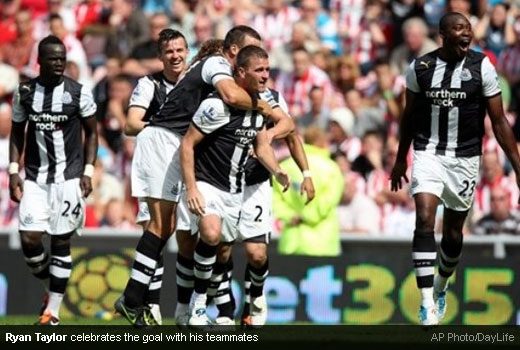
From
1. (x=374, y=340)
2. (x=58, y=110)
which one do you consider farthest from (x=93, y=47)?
(x=374, y=340)

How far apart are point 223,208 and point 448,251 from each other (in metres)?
2.30

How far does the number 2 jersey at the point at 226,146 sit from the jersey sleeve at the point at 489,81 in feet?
6.51

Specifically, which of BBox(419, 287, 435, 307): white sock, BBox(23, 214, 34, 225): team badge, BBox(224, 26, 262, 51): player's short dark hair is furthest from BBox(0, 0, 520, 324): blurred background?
BBox(23, 214, 34, 225): team badge

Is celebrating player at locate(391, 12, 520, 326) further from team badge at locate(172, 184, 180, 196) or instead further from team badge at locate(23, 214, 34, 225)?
team badge at locate(23, 214, 34, 225)

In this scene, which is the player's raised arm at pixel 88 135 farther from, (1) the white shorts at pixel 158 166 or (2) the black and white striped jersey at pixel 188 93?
(1) the white shorts at pixel 158 166

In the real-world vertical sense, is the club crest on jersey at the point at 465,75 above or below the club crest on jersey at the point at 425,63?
below

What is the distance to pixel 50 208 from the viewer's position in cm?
1416

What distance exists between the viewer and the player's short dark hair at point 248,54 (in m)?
12.1

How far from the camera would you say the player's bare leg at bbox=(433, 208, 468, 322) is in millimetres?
13391

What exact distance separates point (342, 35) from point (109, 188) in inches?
183

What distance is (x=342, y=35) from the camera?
2194 cm

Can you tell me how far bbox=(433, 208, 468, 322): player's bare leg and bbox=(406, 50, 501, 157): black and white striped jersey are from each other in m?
0.67

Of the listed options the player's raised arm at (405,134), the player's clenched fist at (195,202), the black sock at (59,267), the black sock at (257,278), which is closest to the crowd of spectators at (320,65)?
the player's raised arm at (405,134)

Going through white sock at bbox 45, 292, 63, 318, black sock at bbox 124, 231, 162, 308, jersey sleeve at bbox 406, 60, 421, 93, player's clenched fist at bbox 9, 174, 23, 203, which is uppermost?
jersey sleeve at bbox 406, 60, 421, 93
